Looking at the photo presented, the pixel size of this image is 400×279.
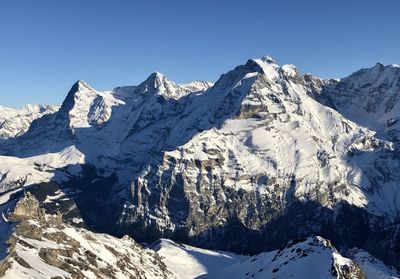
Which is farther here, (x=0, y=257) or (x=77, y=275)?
(x=77, y=275)

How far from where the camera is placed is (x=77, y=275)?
191m

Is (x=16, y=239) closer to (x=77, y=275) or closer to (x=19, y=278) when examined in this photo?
(x=77, y=275)

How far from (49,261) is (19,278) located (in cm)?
3130

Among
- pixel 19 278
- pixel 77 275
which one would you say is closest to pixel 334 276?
pixel 77 275

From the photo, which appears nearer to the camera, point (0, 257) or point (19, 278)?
point (19, 278)

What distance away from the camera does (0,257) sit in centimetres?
17575

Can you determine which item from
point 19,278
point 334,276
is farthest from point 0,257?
point 334,276

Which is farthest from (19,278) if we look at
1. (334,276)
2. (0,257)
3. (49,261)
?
(334,276)

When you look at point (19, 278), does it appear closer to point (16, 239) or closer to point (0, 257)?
point (0, 257)

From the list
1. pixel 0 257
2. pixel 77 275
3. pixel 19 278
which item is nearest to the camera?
pixel 19 278

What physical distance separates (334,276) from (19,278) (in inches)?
3947

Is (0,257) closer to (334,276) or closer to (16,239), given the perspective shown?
(16,239)

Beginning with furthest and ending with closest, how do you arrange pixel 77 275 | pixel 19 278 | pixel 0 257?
1. pixel 77 275
2. pixel 0 257
3. pixel 19 278

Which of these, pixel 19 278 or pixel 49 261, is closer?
pixel 19 278
